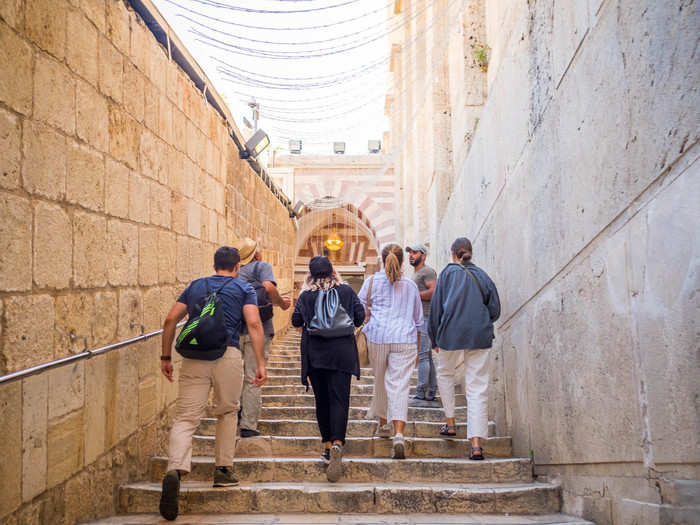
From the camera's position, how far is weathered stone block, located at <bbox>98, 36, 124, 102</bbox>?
342 centimetres

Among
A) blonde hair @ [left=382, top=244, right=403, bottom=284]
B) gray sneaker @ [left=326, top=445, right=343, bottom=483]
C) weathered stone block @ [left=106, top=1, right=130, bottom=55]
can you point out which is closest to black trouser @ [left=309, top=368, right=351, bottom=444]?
gray sneaker @ [left=326, top=445, right=343, bottom=483]

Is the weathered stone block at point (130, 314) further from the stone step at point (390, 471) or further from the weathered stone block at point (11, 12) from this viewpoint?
the weathered stone block at point (11, 12)

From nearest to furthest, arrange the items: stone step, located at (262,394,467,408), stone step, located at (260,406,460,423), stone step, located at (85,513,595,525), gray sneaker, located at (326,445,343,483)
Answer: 1. stone step, located at (85,513,595,525)
2. gray sneaker, located at (326,445,343,483)
3. stone step, located at (260,406,460,423)
4. stone step, located at (262,394,467,408)

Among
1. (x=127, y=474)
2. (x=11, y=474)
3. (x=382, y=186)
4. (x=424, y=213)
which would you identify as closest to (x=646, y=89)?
(x=11, y=474)

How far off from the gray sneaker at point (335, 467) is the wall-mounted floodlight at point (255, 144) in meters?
4.37

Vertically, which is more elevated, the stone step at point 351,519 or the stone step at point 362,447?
the stone step at point 362,447

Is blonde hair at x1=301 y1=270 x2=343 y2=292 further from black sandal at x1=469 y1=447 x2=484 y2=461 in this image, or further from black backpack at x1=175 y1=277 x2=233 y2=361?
black sandal at x1=469 y1=447 x2=484 y2=461

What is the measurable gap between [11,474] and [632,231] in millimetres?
2570

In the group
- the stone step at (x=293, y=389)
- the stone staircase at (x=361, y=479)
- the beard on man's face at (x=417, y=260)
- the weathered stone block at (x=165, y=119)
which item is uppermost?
the weathered stone block at (x=165, y=119)

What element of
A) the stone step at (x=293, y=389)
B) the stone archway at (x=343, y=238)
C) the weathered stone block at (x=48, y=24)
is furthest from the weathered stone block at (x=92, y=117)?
the stone archway at (x=343, y=238)

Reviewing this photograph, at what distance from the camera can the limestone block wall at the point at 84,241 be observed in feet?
8.42

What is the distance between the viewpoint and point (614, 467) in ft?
9.36

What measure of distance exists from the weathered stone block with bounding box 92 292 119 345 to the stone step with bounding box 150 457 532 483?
1.04 metres

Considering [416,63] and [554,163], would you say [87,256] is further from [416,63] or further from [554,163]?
[416,63]
